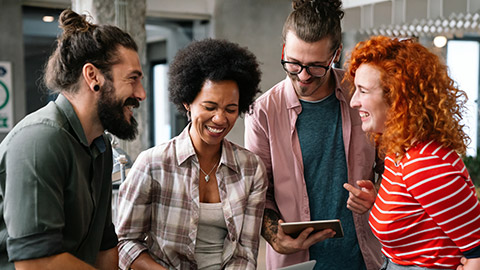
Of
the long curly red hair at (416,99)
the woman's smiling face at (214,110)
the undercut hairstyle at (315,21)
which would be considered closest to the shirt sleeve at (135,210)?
the woman's smiling face at (214,110)

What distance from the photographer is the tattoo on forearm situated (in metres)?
2.04

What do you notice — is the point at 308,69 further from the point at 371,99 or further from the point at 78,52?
the point at 78,52

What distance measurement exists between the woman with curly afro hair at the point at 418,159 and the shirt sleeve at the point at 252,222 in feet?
1.50

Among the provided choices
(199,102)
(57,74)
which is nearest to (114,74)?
(57,74)

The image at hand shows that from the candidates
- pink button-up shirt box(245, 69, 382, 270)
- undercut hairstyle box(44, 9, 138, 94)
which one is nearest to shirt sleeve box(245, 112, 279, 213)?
pink button-up shirt box(245, 69, 382, 270)

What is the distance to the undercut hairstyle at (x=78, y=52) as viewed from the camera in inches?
62.1

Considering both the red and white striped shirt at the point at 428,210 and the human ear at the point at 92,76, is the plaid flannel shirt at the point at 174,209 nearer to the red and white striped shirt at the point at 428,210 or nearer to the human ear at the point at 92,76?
the human ear at the point at 92,76

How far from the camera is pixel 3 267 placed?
143 cm

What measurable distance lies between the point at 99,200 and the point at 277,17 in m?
5.02

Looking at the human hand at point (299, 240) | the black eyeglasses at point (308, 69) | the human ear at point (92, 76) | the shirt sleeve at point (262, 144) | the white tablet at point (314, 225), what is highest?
the black eyeglasses at point (308, 69)

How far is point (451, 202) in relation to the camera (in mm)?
1436

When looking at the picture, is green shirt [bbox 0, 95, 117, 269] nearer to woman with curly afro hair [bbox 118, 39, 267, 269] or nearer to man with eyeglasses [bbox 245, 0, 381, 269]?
woman with curly afro hair [bbox 118, 39, 267, 269]

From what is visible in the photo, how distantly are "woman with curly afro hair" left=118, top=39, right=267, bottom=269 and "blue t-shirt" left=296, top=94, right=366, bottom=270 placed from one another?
0.22 meters

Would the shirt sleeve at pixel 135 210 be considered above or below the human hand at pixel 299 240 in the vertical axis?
above
